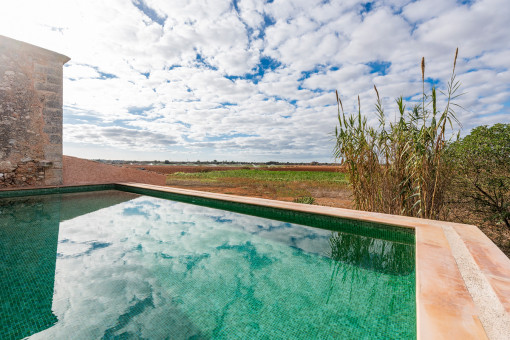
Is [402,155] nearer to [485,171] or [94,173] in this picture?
[485,171]

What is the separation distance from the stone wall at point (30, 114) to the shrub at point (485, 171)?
961cm

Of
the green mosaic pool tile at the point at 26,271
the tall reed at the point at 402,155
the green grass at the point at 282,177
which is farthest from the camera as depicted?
the green grass at the point at 282,177

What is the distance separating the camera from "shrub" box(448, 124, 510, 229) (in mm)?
3529

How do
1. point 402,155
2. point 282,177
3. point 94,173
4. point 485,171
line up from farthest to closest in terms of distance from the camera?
point 282,177 < point 94,173 < point 485,171 < point 402,155

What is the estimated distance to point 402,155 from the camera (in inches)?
134

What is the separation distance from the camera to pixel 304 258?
7.72 feet

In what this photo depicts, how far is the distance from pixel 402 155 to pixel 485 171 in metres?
1.59

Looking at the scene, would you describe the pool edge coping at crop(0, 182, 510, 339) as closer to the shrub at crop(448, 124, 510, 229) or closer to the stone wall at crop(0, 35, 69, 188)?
the shrub at crop(448, 124, 510, 229)

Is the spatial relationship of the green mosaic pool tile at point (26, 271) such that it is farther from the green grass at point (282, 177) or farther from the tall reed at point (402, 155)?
the green grass at point (282, 177)

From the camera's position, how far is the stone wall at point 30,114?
19.6 ft

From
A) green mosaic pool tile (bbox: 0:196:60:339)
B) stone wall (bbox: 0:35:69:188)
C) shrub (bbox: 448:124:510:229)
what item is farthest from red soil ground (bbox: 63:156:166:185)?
shrub (bbox: 448:124:510:229)

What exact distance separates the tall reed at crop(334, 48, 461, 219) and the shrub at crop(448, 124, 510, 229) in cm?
67

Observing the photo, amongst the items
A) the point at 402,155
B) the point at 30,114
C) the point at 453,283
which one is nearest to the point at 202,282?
the point at 453,283

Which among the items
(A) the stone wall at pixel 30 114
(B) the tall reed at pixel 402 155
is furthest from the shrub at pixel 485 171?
(A) the stone wall at pixel 30 114
